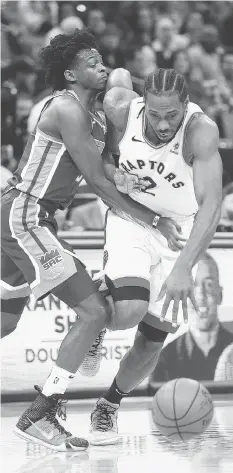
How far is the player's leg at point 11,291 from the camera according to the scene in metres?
5.28

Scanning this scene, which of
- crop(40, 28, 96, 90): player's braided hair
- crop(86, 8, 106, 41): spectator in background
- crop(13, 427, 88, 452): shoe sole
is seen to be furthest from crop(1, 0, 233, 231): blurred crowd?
crop(13, 427, 88, 452): shoe sole

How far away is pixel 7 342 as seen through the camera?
6.41 meters

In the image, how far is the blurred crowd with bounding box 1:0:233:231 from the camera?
8977mm

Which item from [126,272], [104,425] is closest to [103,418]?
[104,425]

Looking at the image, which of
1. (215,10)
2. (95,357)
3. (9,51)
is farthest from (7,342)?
(215,10)

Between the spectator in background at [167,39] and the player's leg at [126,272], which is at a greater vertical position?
the spectator in background at [167,39]

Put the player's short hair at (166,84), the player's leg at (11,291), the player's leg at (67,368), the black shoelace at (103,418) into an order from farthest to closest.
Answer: the player's leg at (11,291) → the black shoelace at (103,418) → the player's leg at (67,368) → the player's short hair at (166,84)

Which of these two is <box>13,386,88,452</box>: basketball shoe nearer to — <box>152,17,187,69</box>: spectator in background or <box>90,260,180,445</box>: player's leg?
<box>90,260,180,445</box>: player's leg

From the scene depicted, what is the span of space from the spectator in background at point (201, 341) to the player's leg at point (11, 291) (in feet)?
4.53

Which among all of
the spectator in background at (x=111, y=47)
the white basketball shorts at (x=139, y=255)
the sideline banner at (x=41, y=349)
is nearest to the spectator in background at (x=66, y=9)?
the spectator in background at (x=111, y=47)

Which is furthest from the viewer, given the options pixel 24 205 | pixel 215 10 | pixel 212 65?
pixel 215 10

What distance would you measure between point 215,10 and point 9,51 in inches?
157

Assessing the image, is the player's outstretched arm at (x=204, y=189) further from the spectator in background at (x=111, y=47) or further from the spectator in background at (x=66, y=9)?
the spectator in background at (x=66, y=9)

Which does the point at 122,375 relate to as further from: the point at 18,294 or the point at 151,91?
the point at 151,91
